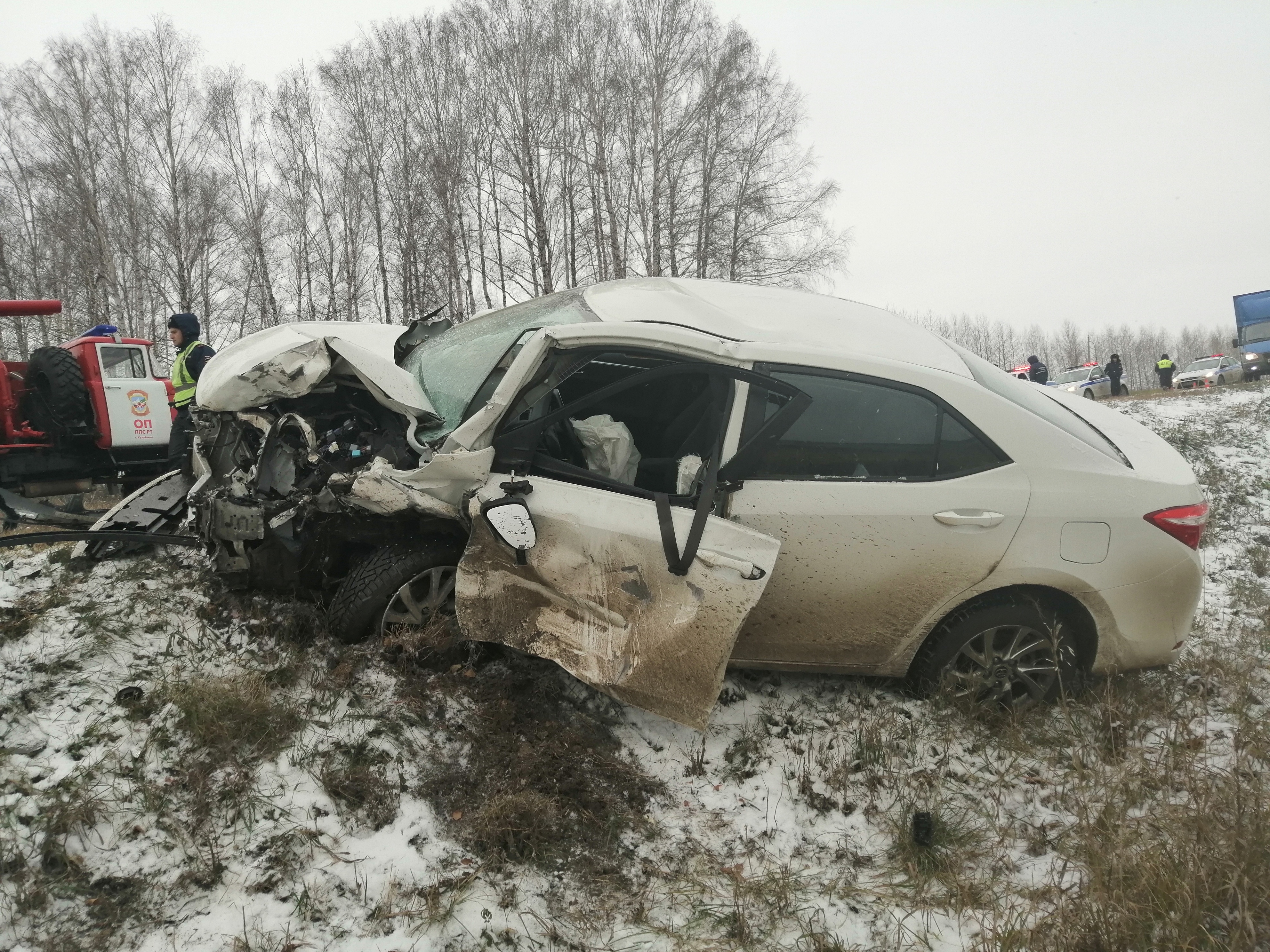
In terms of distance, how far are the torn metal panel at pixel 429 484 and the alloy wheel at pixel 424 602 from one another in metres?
0.39

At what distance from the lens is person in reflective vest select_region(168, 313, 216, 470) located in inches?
238

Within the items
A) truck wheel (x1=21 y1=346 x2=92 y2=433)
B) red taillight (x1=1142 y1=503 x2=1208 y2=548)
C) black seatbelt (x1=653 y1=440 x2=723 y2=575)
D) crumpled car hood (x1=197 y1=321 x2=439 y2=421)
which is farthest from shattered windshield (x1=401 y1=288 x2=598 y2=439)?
truck wheel (x1=21 y1=346 x2=92 y2=433)

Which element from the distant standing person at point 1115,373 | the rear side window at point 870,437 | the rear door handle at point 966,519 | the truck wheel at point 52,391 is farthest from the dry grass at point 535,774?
the distant standing person at point 1115,373

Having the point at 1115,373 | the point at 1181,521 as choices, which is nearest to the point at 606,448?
the point at 1181,521

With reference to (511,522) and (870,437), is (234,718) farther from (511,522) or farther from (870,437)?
(870,437)

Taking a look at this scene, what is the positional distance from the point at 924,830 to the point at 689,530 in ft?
4.23

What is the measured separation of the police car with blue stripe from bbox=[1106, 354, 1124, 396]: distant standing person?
0.98ft

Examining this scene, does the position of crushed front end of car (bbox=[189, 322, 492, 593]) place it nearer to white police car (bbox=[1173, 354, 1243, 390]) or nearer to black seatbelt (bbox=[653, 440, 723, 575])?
black seatbelt (bbox=[653, 440, 723, 575])

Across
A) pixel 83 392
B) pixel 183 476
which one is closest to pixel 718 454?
pixel 183 476

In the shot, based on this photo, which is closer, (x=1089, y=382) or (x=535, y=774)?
(x=535, y=774)

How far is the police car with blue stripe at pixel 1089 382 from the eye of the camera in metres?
23.7

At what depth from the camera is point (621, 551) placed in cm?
271

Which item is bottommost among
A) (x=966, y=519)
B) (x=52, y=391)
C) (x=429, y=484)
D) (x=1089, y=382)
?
(x=966, y=519)

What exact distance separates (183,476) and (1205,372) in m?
29.1
